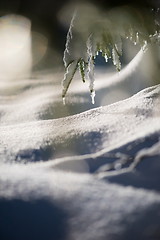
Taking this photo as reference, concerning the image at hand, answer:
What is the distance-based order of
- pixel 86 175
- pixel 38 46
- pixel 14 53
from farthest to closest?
pixel 14 53
pixel 38 46
pixel 86 175

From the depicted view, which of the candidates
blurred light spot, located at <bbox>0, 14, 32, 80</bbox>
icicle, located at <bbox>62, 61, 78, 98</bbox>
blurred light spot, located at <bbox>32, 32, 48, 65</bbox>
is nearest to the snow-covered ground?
icicle, located at <bbox>62, 61, 78, 98</bbox>

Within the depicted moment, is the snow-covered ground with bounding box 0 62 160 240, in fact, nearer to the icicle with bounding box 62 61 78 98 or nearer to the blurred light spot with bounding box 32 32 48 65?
the icicle with bounding box 62 61 78 98

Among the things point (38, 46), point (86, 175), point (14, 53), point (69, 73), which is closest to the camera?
point (86, 175)

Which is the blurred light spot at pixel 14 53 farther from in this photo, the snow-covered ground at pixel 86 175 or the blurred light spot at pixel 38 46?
the snow-covered ground at pixel 86 175

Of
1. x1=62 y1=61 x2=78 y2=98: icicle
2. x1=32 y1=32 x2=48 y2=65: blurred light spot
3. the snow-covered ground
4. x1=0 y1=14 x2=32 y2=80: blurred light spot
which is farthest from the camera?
x1=0 y1=14 x2=32 y2=80: blurred light spot

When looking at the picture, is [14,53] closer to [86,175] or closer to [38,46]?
[38,46]

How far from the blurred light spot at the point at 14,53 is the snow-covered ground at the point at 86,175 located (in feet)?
5.51

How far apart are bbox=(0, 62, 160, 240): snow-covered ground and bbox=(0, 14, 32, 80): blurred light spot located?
5.51 ft

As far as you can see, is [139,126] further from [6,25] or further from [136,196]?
[6,25]

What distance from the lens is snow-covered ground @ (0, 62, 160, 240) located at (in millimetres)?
770

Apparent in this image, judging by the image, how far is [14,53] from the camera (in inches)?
122

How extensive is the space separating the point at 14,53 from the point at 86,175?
243 centimetres

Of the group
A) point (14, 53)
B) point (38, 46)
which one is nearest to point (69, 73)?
point (38, 46)

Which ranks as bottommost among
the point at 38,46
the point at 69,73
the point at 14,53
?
the point at 14,53
